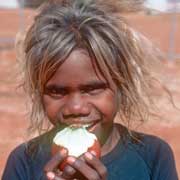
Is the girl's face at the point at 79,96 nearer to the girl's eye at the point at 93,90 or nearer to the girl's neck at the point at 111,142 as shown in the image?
the girl's eye at the point at 93,90

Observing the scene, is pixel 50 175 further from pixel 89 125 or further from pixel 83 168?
pixel 89 125

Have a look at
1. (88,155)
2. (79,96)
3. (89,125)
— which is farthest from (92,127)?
(88,155)

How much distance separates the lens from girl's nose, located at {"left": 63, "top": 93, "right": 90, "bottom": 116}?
247cm

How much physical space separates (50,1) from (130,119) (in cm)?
67

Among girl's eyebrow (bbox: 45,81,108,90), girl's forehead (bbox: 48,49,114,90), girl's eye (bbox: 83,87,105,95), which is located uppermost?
girl's forehead (bbox: 48,49,114,90)

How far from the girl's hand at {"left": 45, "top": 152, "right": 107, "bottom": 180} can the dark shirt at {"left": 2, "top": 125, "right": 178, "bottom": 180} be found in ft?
1.28

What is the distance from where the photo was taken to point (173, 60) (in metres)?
14.0

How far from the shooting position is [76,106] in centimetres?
248

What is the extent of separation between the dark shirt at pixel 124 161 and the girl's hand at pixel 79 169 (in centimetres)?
39

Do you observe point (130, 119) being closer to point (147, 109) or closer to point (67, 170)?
point (147, 109)

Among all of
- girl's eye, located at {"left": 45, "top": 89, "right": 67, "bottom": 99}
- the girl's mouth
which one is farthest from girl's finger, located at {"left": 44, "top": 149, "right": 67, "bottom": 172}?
girl's eye, located at {"left": 45, "top": 89, "right": 67, "bottom": 99}

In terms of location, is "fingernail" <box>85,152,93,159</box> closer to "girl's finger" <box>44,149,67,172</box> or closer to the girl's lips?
"girl's finger" <box>44,149,67,172</box>

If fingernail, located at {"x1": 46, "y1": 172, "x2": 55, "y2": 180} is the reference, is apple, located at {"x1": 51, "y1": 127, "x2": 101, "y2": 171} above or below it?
above

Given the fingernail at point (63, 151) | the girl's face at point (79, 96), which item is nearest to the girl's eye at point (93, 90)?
the girl's face at point (79, 96)
